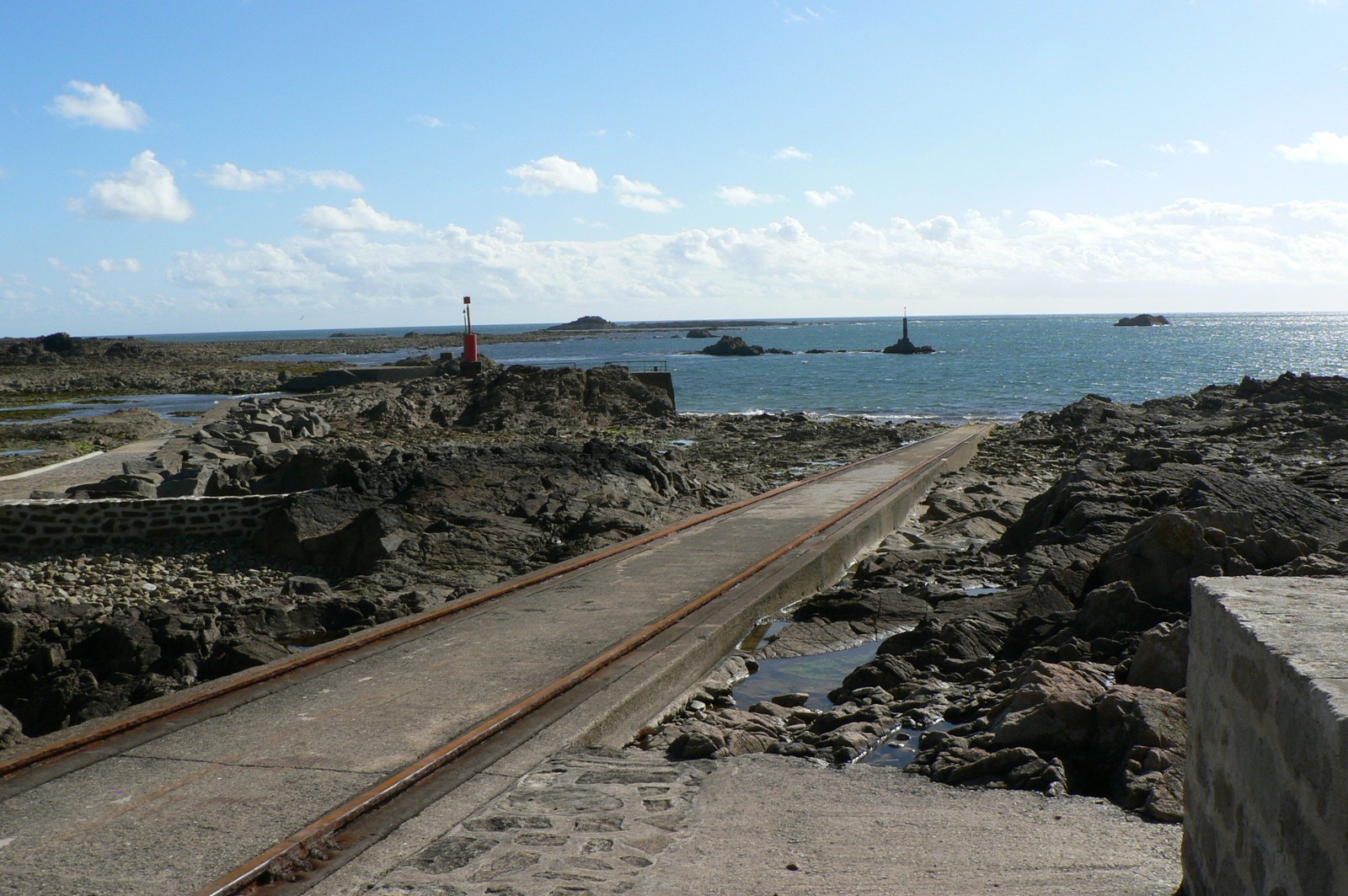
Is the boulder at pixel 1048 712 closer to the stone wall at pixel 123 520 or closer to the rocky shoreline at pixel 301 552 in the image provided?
the rocky shoreline at pixel 301 552

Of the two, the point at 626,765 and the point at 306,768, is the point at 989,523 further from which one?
the point at 306,768

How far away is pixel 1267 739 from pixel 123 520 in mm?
13238

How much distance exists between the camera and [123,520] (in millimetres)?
13180

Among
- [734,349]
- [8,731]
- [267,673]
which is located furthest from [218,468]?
[734,349]

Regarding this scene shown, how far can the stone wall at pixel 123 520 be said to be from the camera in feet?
42.0

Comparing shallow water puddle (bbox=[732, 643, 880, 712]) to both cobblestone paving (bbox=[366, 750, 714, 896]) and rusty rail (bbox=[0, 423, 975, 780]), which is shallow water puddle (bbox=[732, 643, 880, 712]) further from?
rusty rail (bbox=[0, 423, 975, 780])

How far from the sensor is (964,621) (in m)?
8.74

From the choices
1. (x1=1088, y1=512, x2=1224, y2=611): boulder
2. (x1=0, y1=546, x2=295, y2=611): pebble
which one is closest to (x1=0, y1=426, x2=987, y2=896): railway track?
(x1=1088, y1=512, x2=1224, y2=611): boulder

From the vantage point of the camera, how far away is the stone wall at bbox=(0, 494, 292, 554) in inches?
504

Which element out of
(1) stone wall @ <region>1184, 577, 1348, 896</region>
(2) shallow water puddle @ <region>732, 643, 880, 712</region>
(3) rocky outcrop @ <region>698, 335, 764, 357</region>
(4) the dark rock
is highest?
(3) rocky outcrop @ <region>698, 335, 764, 357</region>

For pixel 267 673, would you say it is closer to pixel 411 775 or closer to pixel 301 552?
pixel 411 775

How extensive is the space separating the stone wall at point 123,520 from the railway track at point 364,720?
17.0ft

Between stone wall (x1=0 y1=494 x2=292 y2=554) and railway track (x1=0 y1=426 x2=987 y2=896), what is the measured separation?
5.18 metres

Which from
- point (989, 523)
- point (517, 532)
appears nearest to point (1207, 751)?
point (517, 532)
